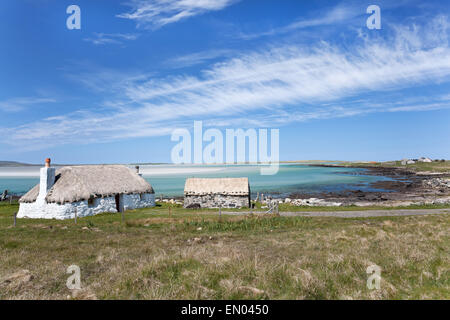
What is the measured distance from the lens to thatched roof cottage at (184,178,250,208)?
37.3 meters

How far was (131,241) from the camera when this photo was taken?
14.9m

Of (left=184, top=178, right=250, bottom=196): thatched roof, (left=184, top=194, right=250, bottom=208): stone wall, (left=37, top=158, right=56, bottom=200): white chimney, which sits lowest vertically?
(left=184, top=194, right=250, bottom=208): stone wall

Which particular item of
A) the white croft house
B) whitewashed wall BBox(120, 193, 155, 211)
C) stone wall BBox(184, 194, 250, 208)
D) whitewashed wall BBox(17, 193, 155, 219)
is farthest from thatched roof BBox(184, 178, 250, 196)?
whitewashed wall BBox(17, 193, 155, 219)

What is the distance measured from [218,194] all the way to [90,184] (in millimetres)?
15241

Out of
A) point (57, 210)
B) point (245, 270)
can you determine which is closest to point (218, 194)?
point (57, 210)

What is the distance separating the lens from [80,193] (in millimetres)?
29641

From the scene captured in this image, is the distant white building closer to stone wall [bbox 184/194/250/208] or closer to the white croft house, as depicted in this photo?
stone wall [bbox 184/194/250/208]

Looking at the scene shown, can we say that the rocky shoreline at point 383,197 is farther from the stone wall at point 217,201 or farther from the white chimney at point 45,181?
the white chimney at point 45,181

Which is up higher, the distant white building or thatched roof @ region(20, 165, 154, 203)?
the distant white building

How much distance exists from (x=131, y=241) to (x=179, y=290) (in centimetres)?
944

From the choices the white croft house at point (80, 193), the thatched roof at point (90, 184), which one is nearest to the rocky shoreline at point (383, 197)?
the thatched roof at point (90, 184)

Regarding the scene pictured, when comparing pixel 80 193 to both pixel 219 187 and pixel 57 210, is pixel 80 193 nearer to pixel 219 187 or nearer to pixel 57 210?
pixel 57 210
